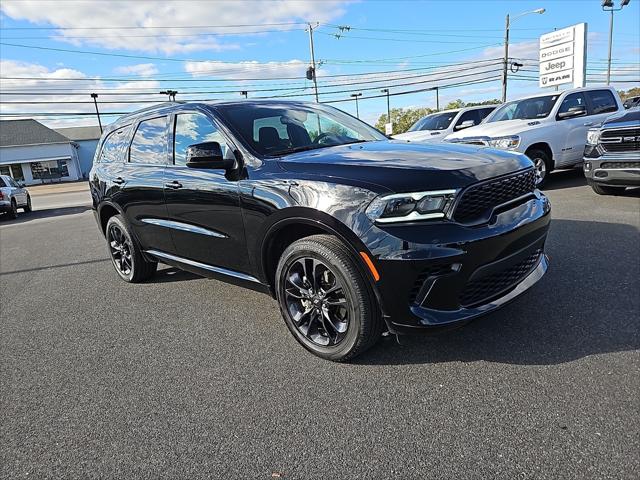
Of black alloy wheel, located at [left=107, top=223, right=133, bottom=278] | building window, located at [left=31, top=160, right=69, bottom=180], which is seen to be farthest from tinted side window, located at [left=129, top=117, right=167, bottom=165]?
building window, located at [left=31, top=160, right=69, bottom=180]

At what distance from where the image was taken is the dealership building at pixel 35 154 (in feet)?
176

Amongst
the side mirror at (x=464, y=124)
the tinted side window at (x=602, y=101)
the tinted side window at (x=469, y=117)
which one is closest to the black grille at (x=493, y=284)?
the tinted side window at (x=602, y=101)

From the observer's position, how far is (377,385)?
282 cm

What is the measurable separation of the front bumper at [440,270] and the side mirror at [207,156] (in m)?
1.43

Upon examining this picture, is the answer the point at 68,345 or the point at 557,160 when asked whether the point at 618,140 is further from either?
the point at 68,345

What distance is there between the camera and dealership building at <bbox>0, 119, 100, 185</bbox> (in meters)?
53.6

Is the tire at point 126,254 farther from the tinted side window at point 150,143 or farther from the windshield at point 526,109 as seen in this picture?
the windshield at point 526,109

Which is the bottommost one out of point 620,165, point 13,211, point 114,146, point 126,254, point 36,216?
point 36,216

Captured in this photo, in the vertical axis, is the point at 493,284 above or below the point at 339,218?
below

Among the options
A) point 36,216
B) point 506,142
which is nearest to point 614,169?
point 506,142

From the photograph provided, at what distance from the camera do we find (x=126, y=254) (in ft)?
17.8

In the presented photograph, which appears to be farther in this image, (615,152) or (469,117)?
(469,117)

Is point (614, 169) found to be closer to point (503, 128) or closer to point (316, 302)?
point (503, 128)

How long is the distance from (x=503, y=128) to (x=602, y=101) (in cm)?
249
